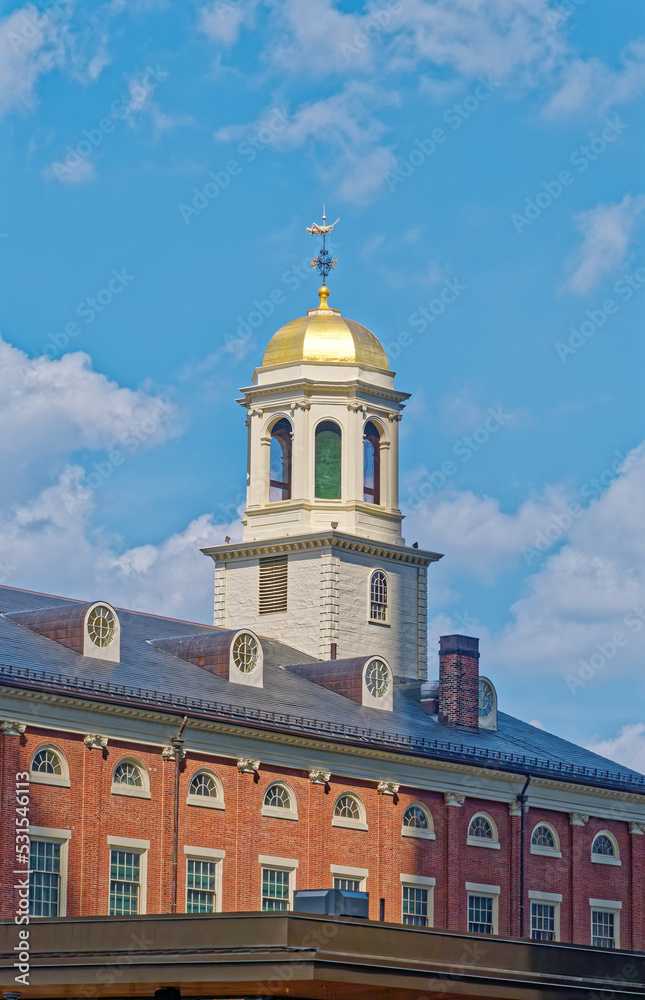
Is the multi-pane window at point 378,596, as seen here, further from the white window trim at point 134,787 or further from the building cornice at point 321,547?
the white window trim at point 134,787

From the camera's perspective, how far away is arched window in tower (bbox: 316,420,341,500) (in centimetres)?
7256

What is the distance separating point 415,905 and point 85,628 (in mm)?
13987

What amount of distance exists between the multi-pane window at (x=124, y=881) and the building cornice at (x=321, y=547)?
751 inches

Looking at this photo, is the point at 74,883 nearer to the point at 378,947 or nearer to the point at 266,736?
the point at 266,736

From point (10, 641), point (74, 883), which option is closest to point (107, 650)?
point (10, 641)

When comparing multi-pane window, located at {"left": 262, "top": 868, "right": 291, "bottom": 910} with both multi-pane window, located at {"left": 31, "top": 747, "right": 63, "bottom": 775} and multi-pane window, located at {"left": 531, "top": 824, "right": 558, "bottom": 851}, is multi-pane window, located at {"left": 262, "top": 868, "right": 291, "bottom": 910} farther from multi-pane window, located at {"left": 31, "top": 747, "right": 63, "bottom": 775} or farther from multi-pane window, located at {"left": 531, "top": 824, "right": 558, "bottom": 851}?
multi-pane window, located at {"left": 531, "top": 824, "right": 558, "bottom": 851}

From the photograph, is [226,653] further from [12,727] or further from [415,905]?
[12,727]

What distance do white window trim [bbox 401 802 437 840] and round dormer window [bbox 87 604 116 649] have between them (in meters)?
11.4

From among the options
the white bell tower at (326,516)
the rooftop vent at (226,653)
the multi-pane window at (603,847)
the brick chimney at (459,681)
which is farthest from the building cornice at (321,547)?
the multi-pane window at (603,847)

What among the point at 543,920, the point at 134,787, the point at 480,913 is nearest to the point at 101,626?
the point at 134,787

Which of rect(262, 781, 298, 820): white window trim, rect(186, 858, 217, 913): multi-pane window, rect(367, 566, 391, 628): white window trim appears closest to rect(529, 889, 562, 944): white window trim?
rect(262, 781, 298, 820): white window trim

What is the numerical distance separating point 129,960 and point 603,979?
10880 mm

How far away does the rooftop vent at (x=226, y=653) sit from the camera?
59.0 metres

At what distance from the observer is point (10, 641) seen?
5353 centimetres
